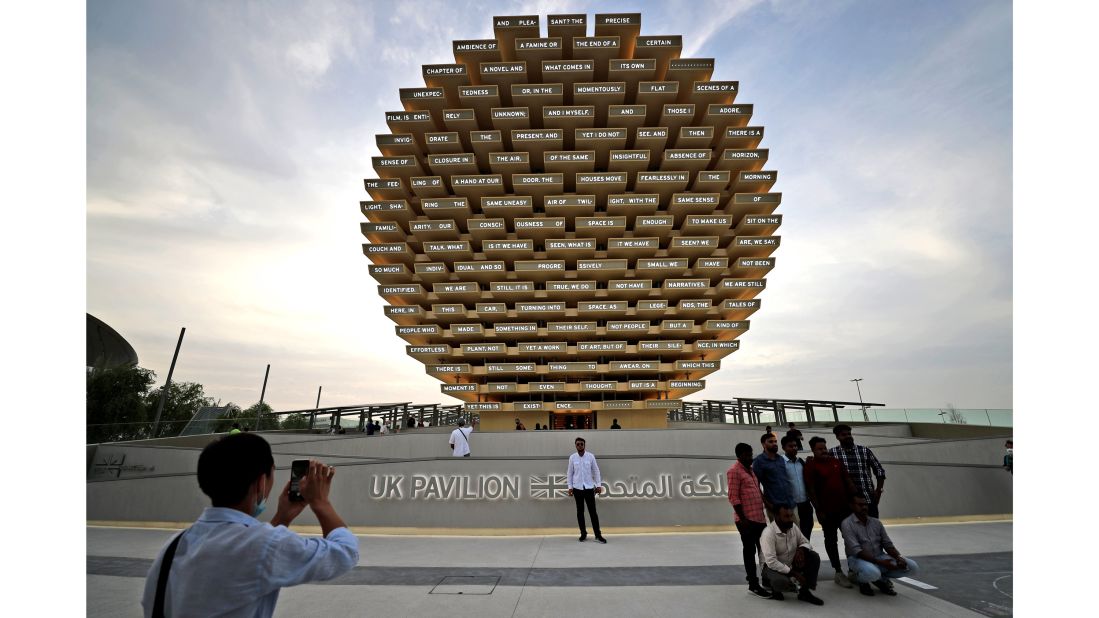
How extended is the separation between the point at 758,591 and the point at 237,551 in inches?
174

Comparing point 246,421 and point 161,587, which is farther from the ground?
point 161,587

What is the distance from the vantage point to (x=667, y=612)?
12.6 ft

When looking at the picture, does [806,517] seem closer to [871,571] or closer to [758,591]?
[871,571]

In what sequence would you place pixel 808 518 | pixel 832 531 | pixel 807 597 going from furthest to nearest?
pixel 808 518
pixel 832 531
pixel 807 597

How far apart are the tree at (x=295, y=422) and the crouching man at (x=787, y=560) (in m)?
14.5

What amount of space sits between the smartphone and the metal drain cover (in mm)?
3222

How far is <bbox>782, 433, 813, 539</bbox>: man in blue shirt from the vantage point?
5.14m

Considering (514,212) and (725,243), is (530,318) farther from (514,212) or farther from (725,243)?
(725,243)

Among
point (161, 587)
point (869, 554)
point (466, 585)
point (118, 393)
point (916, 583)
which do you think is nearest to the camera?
point (161, 587)

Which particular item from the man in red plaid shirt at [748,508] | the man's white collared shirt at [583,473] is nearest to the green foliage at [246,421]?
the man's white collared shirt at [583,473]

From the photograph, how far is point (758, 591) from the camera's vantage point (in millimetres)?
4273

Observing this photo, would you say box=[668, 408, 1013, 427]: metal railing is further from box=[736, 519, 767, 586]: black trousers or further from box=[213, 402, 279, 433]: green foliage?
box=[213, 402, 279, 433]: green foliage

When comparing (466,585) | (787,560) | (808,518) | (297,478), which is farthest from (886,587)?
(297,478)

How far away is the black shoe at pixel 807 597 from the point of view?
405 cm
